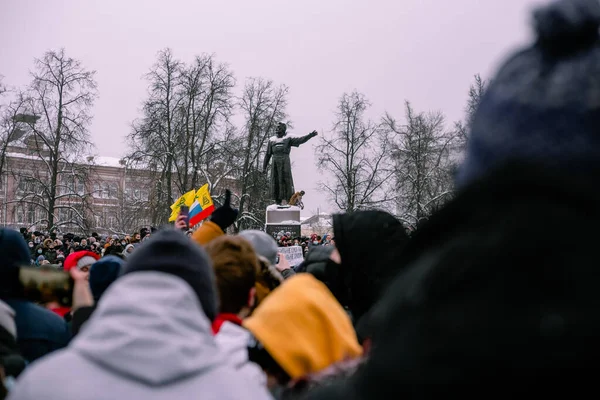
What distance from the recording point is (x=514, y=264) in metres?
0.76

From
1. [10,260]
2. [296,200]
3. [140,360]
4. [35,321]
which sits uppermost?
[296,200]

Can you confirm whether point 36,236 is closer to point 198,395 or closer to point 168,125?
point 168,125

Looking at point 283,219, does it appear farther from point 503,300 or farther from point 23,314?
point 503,300

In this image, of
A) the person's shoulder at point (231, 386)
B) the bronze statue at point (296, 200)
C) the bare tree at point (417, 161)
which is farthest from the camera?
the bare tree at point (417, 161)

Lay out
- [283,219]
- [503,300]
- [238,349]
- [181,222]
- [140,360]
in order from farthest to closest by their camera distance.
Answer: [283,219] < [181,222] < [238,349] < [140,360] < [503,300]

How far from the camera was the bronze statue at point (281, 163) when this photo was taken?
19.2 metres

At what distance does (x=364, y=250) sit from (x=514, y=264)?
1.91 meters

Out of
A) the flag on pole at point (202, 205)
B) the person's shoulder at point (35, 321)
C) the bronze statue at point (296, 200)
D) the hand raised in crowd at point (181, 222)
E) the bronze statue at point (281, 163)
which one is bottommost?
the person's shoulder at point (35, 321)

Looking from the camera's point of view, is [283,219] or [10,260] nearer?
[10,260]

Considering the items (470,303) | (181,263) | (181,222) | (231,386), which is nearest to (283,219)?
(181,222)

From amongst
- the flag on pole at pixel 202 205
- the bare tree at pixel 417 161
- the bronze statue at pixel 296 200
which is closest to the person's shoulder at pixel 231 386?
the flag on pole at pixel 202 205

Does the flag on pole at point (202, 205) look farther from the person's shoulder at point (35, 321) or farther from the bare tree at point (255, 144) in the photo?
the bare tree at point (255, 144)

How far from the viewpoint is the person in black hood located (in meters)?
2.64

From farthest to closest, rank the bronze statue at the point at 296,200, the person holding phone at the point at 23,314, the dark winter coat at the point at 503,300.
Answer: the bronze statue at the point at 296,200, the person holding phone at the point at 23,314, the dark winter coat at the point at 503,300
